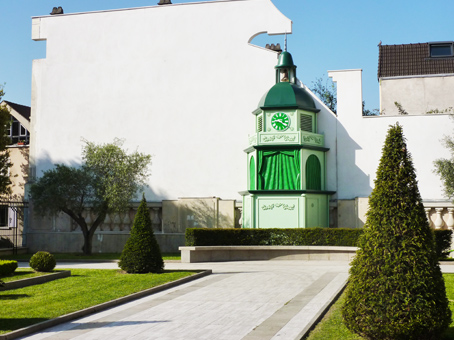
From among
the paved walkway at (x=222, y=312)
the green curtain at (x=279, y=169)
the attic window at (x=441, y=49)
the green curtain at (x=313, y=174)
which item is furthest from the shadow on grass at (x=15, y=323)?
the attic window at (x=441, y=49)

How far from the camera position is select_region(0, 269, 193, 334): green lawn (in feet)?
37.4

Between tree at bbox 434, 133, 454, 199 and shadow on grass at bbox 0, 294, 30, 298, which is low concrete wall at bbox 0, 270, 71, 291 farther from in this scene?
tree at bbox 434, 133, 454, 199

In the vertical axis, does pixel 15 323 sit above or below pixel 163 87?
below

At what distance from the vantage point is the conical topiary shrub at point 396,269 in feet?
24.9

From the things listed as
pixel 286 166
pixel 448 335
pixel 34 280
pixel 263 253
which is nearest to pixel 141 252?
pixel 34 280

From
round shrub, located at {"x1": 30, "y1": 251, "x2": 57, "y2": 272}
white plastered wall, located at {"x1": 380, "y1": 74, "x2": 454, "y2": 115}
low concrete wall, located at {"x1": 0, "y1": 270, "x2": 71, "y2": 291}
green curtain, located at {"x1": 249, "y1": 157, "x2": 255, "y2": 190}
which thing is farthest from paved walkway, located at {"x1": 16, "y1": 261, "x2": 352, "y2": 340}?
white plastered wall, located at {"x1": 380, "y1": 74, "x2": 454, "y2": 115}

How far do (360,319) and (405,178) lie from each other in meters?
2.06

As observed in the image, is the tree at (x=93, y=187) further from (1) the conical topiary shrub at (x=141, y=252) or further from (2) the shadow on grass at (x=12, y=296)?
(2) the shadow on grass at (x=12, y=296)

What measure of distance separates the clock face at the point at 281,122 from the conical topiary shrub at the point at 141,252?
1200 cm

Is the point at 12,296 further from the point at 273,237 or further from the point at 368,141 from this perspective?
the point at 368,141

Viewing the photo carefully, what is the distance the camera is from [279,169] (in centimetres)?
2845

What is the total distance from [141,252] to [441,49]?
29.8 metres

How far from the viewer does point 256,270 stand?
20.7 metres

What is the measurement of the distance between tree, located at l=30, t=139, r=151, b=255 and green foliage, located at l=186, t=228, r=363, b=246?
18.2 feet
